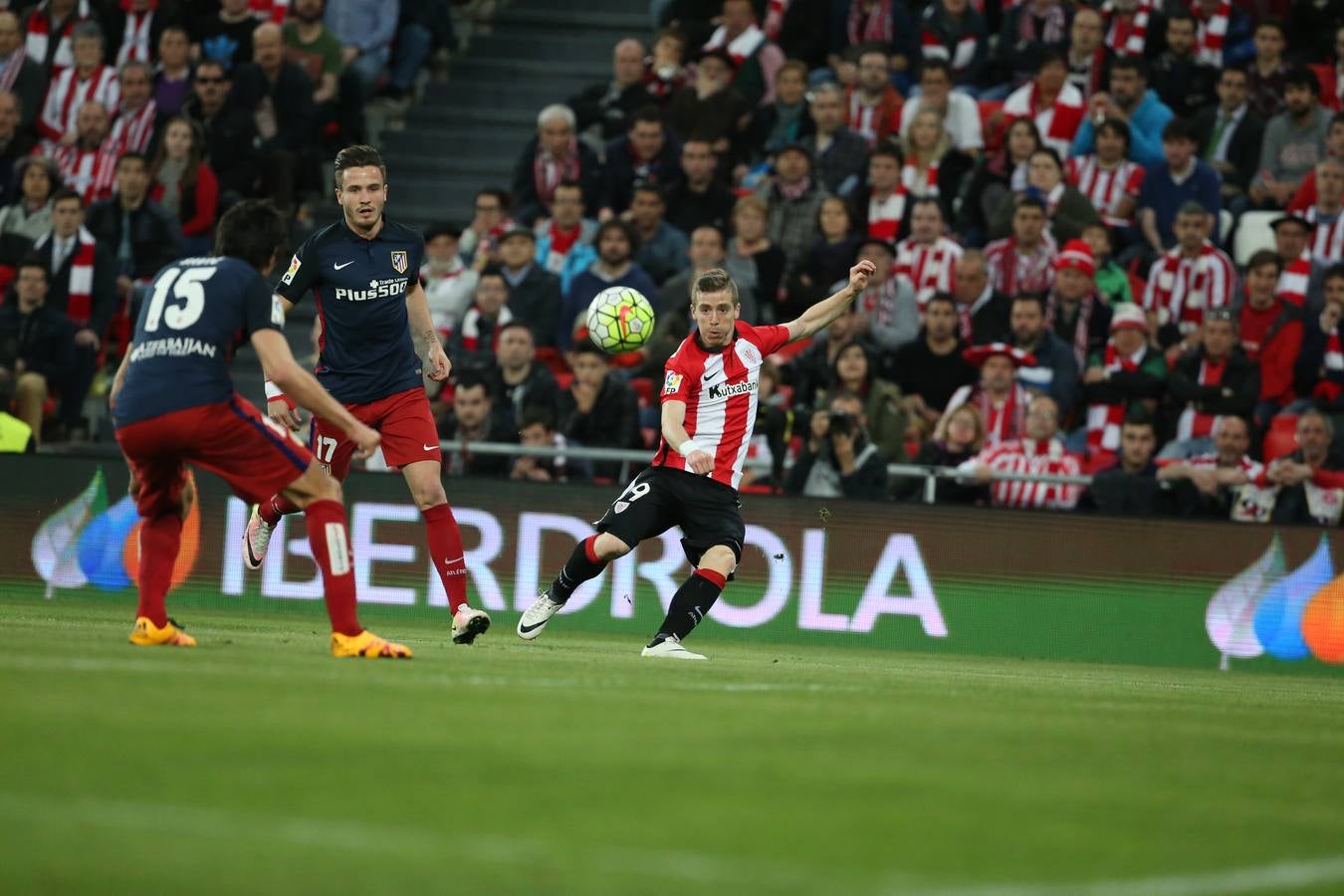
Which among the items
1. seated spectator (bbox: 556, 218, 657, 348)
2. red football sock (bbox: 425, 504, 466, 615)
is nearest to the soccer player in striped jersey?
red football sock (bbox: 425, 504, 466, 615)

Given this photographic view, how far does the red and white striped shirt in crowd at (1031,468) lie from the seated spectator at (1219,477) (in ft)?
2.61


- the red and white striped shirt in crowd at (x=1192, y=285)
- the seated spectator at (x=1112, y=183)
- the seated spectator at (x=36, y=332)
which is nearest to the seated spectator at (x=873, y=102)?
the seated spectator at (x=1112, y=183)

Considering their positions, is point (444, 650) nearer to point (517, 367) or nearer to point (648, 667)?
point (648, 667)

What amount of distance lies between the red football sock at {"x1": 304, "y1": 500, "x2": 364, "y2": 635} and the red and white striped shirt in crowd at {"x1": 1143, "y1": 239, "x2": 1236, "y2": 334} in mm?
10385

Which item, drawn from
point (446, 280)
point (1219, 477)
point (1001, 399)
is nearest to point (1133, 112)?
point (1001, 399)

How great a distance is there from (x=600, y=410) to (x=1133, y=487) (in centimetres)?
440

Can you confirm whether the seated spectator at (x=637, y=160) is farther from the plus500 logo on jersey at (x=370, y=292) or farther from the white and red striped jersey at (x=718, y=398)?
the plus500 logo on jersey at (x=370, y=292)

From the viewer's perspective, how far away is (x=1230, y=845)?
4.92 m

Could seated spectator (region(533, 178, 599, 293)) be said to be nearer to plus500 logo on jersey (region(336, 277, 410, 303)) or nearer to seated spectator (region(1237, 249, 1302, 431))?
seated spectator (region(1237, 249, 1302, 431))

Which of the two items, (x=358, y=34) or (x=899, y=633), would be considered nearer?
(x=899, y=633)

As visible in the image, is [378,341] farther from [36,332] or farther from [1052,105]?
[1052,105]

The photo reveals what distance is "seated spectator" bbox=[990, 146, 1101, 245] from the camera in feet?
57.8

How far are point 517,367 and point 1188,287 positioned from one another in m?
5.90

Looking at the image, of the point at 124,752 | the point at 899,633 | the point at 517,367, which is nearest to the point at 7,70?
the point at 517,367
